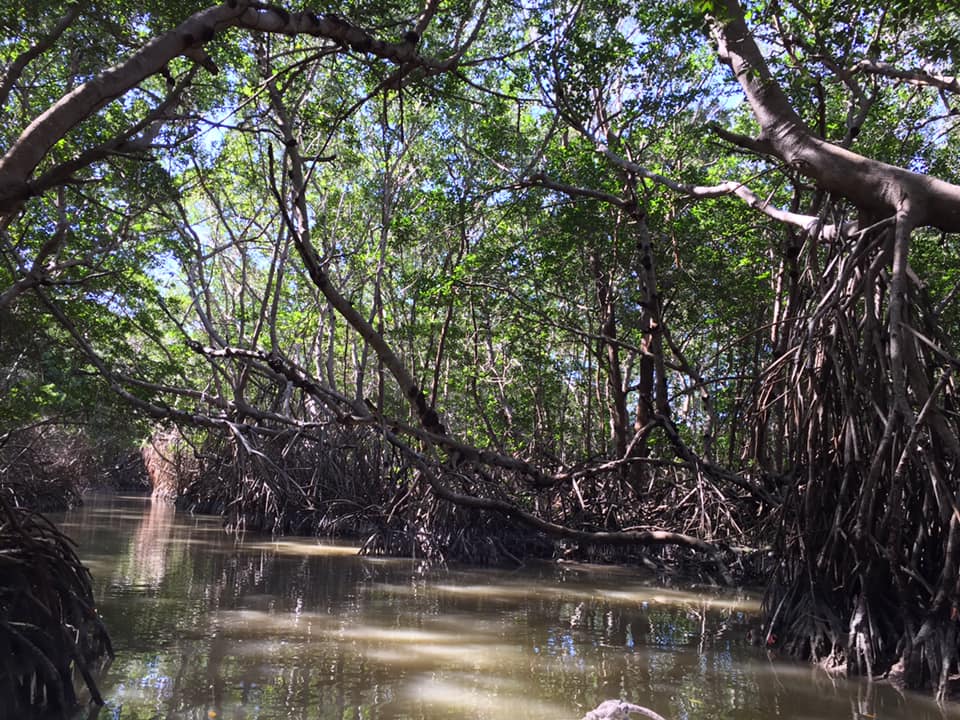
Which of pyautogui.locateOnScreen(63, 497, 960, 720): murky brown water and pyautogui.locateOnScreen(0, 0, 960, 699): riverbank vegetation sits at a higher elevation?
pyautogui.locateOnScreen(0, 0, 960, 699): riverbank vegetation

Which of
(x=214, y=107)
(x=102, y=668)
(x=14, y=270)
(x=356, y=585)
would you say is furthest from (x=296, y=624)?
(x=214, y=107)

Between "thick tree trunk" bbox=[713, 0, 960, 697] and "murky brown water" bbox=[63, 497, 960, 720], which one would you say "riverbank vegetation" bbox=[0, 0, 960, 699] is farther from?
"murky brown water" bbox=[63, 497, 960, 720]

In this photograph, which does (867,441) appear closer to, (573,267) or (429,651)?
(429,651)

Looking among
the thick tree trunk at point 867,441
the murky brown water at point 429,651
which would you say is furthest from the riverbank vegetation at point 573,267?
the murky brown water at point 429,651

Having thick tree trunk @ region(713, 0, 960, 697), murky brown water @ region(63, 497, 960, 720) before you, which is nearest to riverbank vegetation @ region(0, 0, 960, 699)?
thick tree trunk @ region(713, 0, 960, 697)

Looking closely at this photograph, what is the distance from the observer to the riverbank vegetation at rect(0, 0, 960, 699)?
3.99 meters

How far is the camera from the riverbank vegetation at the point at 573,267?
399cm

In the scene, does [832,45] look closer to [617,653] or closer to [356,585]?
[617,653]

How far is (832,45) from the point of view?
6348 millimetres

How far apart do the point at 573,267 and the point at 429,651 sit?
254 inches

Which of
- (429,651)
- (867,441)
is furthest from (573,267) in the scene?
(429,651)

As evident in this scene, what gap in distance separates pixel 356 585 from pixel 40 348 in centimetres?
544

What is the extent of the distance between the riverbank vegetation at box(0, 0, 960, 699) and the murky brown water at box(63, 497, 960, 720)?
589 mm

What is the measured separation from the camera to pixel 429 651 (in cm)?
415
